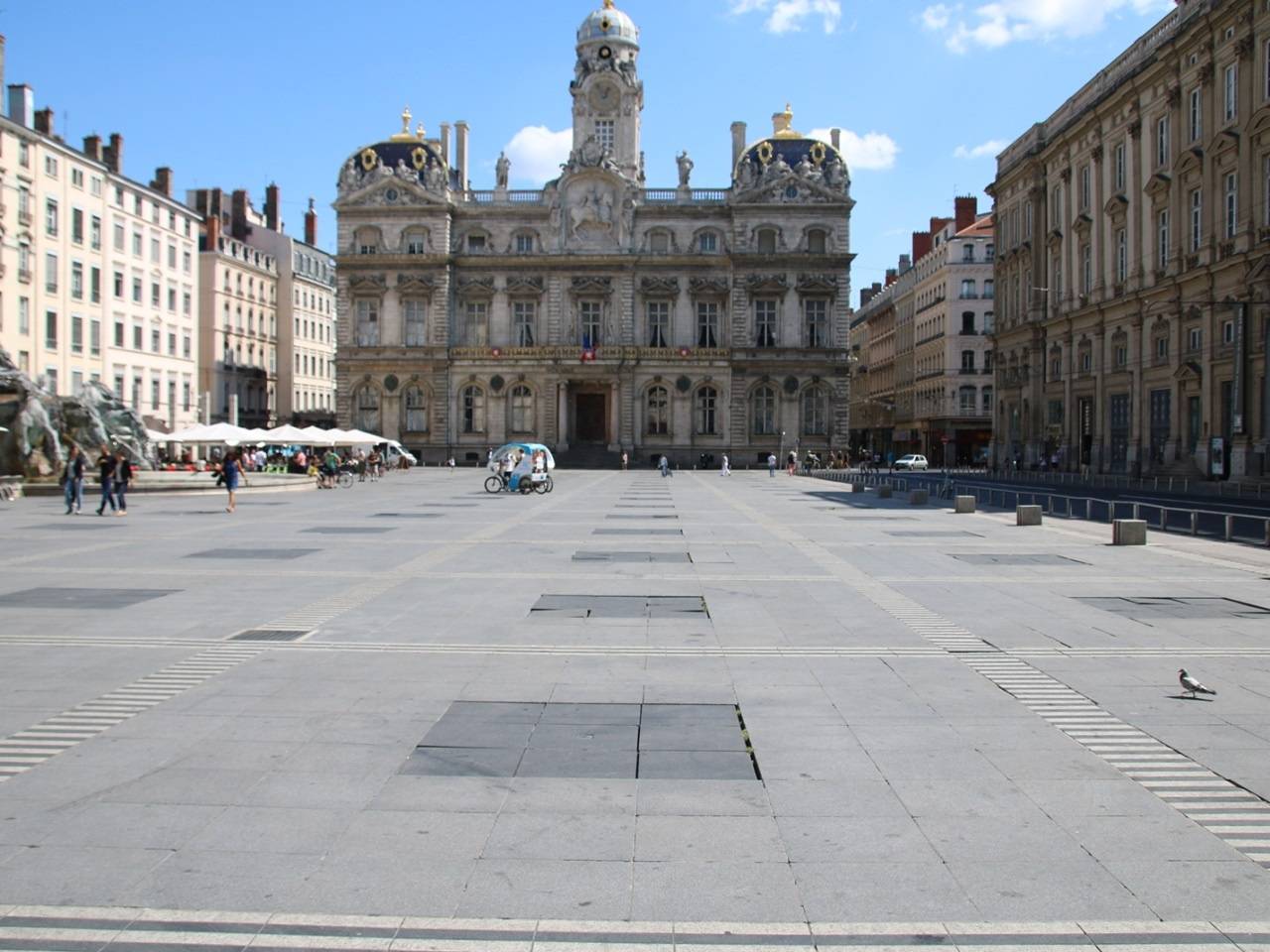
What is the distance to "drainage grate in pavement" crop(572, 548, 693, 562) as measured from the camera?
22.0 meters

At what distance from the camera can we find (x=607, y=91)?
89.6 metres

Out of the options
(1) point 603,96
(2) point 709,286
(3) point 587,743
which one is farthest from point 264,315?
(3) point 587,743

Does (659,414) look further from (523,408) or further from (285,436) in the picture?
(285,436)

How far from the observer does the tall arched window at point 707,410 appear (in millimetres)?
88688

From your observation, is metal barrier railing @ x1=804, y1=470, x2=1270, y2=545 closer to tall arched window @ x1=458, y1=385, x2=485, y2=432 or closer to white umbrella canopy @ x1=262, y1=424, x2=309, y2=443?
white umbrella canopy @ x1=262, y1=424, x2=309, y2=443

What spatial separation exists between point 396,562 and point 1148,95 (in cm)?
4752

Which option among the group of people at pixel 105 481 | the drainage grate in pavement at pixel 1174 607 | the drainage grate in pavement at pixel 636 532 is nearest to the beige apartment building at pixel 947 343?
the drainage grate in pavement at pixel 636 532

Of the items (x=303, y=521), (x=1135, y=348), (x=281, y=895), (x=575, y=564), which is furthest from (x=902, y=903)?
(x=1135, y=348)

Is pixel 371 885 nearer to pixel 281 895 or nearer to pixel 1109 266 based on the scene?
pixel 281 895

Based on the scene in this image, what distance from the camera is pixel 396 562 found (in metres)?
21.3

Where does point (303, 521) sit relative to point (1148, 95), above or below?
below

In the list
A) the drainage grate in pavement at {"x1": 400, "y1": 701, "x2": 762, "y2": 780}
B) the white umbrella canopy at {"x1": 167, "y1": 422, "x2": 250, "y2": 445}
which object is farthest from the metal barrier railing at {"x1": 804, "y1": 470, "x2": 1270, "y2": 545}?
the white umbrella canopy at {"x1": 167, "y1": 422, "x2": 250, "y2": 445}

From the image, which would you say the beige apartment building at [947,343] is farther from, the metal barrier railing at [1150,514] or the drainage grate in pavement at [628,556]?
the drainage grate in pavement at [628,556]

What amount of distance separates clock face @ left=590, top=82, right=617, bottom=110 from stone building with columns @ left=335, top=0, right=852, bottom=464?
14 centimetres
